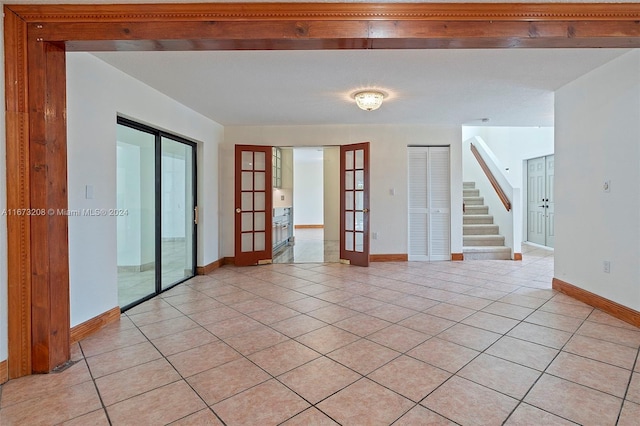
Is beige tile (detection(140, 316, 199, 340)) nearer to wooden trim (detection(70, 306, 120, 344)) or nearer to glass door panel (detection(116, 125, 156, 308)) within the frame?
wooden trim (detection(70, 306, 120, 344))

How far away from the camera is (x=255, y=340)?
2520 millimetres

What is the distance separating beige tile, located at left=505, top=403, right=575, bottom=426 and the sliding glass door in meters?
3.48

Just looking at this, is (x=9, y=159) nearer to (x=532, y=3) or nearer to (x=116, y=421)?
(x=116, y=421)

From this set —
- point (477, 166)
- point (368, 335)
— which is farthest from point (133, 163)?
point (477, 166)

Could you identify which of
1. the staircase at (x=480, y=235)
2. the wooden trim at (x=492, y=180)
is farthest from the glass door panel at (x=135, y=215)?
the wooden trim at (x=492, y=180)

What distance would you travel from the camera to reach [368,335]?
2.58 m

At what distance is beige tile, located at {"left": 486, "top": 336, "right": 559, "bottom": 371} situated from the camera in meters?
2.14

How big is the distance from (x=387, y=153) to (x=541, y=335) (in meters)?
3.74

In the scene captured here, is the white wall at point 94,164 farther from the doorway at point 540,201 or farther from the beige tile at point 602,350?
the doorway at point 540,201

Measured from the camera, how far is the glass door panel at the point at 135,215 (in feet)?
11.2

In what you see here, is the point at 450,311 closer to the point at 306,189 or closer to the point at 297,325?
the point at 297,325

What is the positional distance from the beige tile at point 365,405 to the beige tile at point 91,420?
1.12 meters

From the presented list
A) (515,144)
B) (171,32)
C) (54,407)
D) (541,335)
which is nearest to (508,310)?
(541,335)

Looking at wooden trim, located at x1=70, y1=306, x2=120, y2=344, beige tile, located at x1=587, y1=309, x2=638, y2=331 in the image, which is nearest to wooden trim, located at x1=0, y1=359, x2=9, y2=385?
wooden trim, located at x1=70, y1=306, x2=120, y2=344
